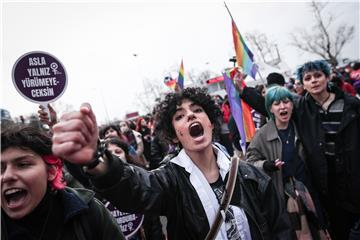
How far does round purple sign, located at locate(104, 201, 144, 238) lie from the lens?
2.63 meters

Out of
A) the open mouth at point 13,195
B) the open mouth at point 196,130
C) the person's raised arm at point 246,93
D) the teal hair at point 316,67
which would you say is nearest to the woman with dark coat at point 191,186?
the open mouth at point 196,130

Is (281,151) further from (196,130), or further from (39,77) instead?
(39,77)

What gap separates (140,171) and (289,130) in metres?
2.00

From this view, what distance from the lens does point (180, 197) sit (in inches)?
72.0

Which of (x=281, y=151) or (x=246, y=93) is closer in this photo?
(x=281, y=151)

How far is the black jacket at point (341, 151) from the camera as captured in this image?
9.05 ft

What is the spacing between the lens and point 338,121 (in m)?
2.86

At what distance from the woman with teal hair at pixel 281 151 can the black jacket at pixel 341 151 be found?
3.7 inches

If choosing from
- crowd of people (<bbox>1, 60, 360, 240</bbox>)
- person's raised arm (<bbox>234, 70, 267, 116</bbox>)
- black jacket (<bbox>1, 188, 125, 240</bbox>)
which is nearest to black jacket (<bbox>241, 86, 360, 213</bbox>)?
crowd of people (<bbox>1, 60, 360, 240</bbox>)

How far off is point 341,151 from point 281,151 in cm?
54

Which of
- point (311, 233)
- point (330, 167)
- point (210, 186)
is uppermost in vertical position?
point (210, 186)

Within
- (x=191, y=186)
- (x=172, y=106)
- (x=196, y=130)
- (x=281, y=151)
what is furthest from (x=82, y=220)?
(x=281, y=151)

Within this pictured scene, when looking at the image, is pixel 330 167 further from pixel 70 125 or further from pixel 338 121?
pixel 70 125

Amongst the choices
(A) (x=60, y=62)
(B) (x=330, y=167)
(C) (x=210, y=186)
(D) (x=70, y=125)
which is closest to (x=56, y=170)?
(D) (x=70, y=125)
